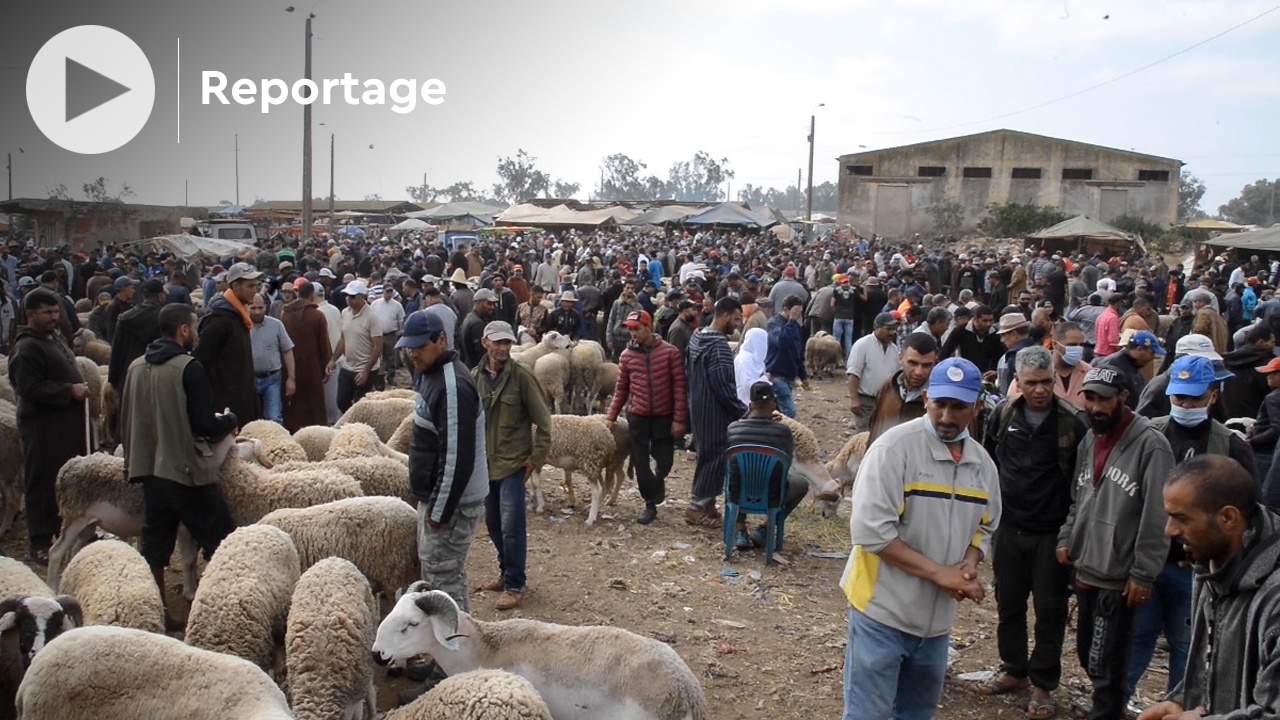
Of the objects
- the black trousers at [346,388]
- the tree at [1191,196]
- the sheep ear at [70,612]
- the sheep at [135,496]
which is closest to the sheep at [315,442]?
the sheep at [135,496]

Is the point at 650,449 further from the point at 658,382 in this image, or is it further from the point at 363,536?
the point at 363,536

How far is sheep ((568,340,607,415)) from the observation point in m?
11.9

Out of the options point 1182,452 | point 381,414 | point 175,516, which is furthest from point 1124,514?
point 381,414

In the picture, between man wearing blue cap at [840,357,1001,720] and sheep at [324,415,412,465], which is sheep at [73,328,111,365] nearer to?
sheep at [324,415,412,465]

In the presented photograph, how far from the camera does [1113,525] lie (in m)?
4.09

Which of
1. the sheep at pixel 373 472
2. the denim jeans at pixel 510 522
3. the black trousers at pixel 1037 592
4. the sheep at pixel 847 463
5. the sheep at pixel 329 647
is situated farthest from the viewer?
the sheep at pixel 847 463

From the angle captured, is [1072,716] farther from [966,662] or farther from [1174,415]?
[1174,415]

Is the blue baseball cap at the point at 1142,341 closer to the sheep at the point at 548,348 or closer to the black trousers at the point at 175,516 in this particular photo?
the black trousers at the point at 175,516

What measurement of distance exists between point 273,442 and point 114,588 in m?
2.35

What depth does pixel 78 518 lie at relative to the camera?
18.8ft

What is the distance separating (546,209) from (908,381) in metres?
35.6

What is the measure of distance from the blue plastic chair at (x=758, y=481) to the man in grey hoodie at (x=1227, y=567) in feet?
13.5

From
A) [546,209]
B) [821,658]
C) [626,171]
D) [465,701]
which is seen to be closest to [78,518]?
[465,701]

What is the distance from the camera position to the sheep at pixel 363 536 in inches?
202
